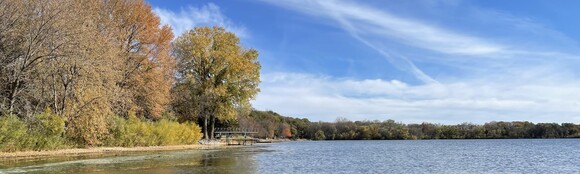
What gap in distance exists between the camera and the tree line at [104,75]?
29.3 metres

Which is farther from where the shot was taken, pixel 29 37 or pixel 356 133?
pixel 356 133

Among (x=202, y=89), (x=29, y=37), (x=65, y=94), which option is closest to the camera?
(x=29, y=37)

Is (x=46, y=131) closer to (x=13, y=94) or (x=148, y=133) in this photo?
(x=13, y=94)

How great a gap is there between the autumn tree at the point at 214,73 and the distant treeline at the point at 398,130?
239ft

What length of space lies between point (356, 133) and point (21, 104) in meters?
132

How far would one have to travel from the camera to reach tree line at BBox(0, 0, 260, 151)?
2930cm

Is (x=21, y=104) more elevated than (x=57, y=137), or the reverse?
Result: (x=21, y=104)

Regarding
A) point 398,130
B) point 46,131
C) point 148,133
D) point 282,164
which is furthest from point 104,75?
point 398,130

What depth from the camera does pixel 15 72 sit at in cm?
2894

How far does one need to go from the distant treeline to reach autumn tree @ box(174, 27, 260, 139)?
239 ft

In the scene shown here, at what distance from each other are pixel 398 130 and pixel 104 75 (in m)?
131

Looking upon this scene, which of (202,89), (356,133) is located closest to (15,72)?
(202,89)

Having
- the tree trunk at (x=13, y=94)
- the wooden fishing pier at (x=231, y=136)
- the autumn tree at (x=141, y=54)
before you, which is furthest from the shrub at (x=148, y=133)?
the wooden fishing pier at (x=231, y=136)

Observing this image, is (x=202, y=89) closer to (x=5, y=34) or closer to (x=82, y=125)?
(x=82, y=125)
